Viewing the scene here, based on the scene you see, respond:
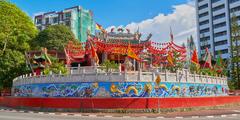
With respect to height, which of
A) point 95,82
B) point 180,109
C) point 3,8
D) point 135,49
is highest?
point 3,8

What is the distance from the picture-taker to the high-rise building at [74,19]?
90188 millimetres

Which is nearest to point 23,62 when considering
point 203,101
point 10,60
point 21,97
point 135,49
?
point 10,60

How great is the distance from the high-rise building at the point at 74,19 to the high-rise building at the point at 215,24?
2976 centimetres

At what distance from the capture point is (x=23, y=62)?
135 feet

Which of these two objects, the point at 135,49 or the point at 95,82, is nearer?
the point at 95,82

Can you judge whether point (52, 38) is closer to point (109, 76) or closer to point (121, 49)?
point (121, 49)

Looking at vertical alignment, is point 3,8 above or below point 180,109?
above

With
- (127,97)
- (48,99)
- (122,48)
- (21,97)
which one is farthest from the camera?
(122,48)

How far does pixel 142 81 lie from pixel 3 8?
3119 cm

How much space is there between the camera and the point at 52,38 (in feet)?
183

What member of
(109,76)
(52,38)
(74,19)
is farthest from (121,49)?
(74,19)

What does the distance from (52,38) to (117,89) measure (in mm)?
33127

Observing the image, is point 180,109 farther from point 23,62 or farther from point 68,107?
point 23,62

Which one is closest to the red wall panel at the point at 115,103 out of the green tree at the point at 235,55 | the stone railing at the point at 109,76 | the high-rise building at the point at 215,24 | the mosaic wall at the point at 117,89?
the mosaic wall at the point at 117,89
